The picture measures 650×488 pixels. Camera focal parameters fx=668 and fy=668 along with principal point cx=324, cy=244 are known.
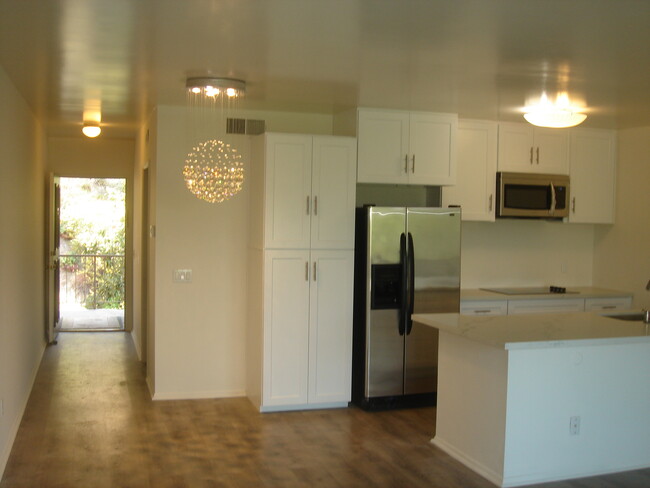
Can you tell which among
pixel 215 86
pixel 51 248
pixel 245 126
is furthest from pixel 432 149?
pixel 51 248

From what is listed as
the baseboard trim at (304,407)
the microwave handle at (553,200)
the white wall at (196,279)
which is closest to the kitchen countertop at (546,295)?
the microwave handle at (553,200)

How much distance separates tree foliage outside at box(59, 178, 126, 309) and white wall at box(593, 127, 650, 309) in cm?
678

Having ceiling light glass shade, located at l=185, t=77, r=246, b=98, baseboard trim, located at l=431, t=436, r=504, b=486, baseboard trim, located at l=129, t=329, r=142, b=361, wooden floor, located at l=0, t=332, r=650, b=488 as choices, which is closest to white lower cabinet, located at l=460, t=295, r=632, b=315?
wooden floor, located at l=0, t=332, r=650, b=488

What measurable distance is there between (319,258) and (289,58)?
1996mm

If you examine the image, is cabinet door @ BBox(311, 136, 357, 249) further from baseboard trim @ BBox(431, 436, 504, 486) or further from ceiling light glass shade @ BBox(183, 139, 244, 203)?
baseboard trim @ BBox(431, 436, 504, 486)

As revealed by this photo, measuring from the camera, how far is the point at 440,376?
4582mm

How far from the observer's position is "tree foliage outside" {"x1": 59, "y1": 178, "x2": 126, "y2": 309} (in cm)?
1008

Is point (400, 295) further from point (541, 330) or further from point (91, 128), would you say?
point (91, 128)

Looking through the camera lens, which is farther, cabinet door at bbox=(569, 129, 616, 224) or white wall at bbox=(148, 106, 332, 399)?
cabinet door at bbox=(569, 129, 616, 224)

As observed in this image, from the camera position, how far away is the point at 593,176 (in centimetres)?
652

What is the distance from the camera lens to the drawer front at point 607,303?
248 inches

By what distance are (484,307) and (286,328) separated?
1.82 metres

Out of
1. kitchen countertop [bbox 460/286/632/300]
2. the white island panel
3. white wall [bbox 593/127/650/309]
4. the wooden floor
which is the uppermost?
white wall [bbox 593/127/650/309]

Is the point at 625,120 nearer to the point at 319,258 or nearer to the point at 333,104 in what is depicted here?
the point at 333,104
